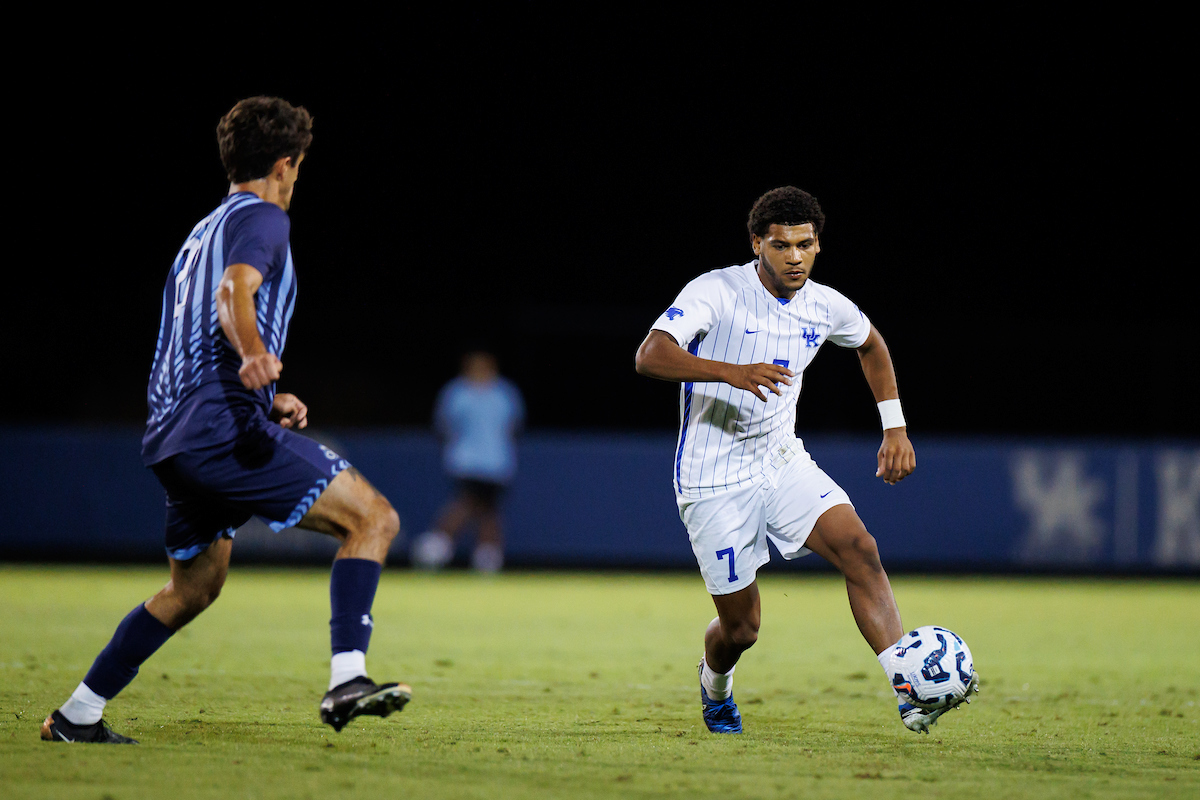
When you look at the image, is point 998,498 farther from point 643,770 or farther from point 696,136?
point 643,770

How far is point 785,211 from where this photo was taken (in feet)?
17.5

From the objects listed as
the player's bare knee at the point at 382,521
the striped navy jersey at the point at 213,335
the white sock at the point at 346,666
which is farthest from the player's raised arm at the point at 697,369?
the white sock at the point at 346,666

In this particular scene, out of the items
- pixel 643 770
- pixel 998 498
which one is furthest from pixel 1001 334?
pixel 643 770

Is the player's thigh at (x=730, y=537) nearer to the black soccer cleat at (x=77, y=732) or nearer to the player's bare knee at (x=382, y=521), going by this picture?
the player's bare knee at (x=382, y=521)

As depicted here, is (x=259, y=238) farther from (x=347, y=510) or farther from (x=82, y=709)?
(x=82, y=709)

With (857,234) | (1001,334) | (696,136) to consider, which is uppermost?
(696,136)

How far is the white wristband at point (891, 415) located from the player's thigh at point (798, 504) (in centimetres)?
48

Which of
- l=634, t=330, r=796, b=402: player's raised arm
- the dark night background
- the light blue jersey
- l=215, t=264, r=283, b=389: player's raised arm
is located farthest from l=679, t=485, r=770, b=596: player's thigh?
the dark night background

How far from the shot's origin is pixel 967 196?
69.8 feet

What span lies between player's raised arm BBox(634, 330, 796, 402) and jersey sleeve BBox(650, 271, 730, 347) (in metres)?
0.06

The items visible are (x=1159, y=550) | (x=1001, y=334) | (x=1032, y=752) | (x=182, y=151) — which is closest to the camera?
(x=1032, y=752)

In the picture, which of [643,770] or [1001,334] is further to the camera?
[1001,334]

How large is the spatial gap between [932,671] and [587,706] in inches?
69.5

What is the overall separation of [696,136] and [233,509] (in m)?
17.9
